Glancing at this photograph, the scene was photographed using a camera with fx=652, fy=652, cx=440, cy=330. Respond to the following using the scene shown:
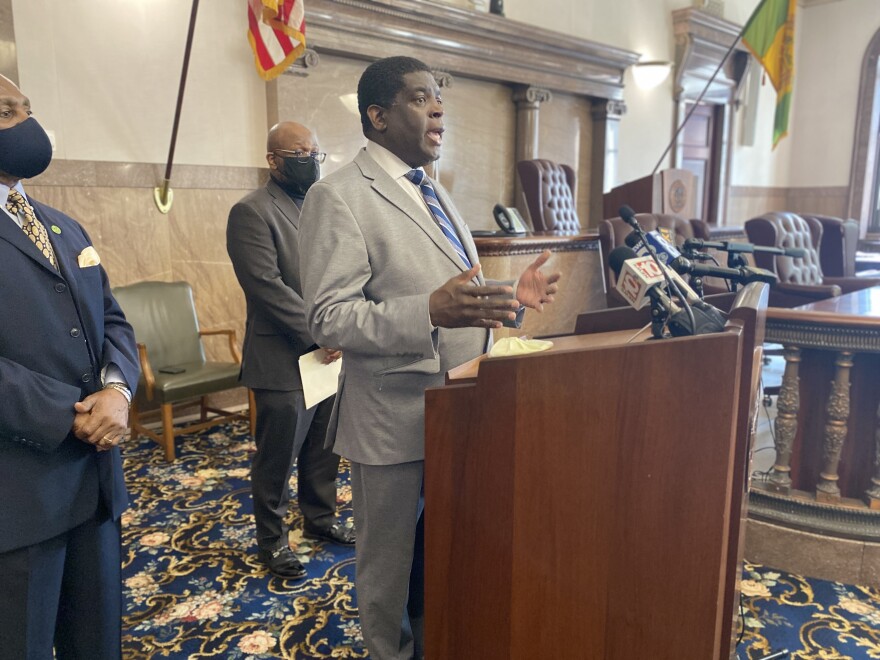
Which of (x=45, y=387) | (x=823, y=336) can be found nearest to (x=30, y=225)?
(x=45, y=387)

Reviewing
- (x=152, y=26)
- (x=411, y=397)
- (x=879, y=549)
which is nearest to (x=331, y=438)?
(x=411, y=397)

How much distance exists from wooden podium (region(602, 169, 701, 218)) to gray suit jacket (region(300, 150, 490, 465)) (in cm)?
475

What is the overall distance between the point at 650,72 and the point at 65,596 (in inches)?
301

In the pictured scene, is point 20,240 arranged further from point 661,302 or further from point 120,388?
point 661,302

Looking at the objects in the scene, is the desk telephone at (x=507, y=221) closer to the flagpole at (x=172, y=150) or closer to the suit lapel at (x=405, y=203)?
the flagpole at (x=172, y=150)

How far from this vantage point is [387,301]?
1217mm

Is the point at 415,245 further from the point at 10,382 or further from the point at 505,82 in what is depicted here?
the point at 505,82

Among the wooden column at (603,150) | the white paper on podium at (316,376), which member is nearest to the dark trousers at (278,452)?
the white paper on podium at (316,376)

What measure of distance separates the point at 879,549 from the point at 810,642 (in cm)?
55

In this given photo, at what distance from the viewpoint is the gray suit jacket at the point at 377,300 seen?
1206mm

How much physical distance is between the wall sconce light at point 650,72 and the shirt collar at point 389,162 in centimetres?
691

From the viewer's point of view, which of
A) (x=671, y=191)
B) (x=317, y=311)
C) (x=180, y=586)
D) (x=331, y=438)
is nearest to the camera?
(x=317, y=311)

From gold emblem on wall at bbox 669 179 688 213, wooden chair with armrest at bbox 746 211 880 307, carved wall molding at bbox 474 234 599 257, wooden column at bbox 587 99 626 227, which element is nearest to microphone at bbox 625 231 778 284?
carved wall molding at bbox 474 234 599 257

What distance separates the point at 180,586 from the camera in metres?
2.22
